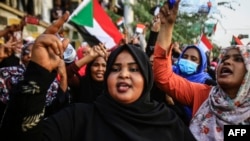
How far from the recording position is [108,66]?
1800mm

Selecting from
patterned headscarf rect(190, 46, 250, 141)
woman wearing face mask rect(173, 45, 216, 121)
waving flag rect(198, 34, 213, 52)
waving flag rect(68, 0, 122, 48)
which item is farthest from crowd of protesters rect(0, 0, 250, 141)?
waving flag rect(198, 34, 213, 52)

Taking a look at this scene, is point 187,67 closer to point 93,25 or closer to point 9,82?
point 93,25

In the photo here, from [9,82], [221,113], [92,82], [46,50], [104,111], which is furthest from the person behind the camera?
[92,82]

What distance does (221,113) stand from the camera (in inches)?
81.2

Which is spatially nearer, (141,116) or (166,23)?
(141,116)

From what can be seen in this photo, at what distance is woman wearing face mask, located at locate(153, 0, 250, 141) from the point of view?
79.9 inches

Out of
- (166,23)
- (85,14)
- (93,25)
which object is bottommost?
(166,23)

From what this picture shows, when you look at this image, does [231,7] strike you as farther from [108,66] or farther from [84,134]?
[84,134]

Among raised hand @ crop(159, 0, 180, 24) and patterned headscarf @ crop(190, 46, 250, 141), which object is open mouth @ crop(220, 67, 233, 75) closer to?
patterned headscarf @ crop(190, 46, 250, 141)

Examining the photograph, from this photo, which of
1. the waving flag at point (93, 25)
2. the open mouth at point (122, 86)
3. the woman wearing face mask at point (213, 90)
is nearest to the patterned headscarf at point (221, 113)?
the woman wearing face mask at point (213, 90)

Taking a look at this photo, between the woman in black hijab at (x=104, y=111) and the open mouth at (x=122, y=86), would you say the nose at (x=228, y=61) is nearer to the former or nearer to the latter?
the woman in black hijab at (x=104, y=111)

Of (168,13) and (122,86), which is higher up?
(168,13)

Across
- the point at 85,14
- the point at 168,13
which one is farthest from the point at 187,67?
the point at 85,14

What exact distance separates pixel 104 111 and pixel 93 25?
2484mm
